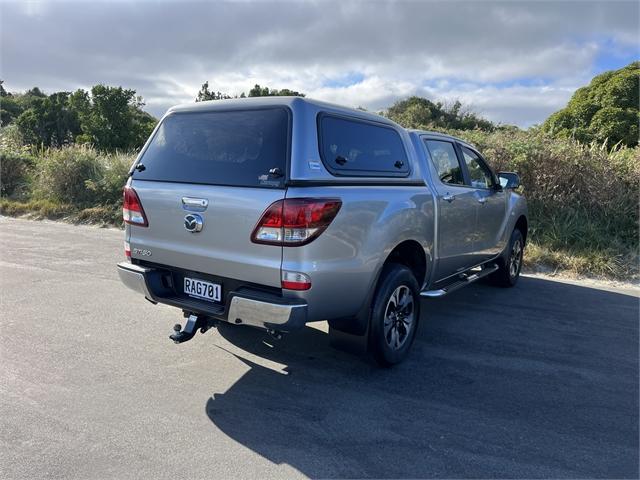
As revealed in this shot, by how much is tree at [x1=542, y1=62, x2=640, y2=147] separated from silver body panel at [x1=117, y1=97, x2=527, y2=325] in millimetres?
10972

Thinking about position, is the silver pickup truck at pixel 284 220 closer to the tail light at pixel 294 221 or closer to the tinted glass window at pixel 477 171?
the tail light at pixel 294 221

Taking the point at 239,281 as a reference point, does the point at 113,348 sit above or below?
below

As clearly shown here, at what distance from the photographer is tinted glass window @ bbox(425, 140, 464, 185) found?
4926 mm

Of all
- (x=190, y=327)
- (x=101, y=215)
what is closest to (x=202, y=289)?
(x=190, y=327)

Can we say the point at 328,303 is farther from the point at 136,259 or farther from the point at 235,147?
the point at 136,259

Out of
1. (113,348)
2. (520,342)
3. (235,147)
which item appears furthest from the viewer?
(520,342)

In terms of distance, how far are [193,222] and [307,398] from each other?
1497 millimetres

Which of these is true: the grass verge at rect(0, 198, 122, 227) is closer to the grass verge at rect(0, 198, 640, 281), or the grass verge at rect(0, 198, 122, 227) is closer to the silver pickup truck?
the silver pickup truck

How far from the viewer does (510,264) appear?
21.9 ft

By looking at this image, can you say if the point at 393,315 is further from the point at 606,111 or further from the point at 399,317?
the point at 606,111

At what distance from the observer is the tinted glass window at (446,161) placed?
16.2 feet

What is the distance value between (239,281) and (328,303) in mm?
636

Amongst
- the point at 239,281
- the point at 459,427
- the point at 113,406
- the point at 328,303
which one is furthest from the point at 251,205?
the point at 459,427

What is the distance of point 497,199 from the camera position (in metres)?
6.07
